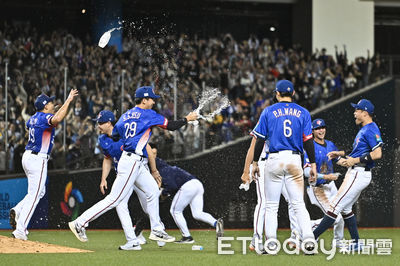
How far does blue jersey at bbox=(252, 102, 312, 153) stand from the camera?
1025 centimetres

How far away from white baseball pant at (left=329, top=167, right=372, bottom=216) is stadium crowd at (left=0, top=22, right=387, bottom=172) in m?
7.53

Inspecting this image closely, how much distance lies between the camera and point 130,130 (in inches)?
460

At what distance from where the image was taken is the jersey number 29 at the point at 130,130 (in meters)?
11.7

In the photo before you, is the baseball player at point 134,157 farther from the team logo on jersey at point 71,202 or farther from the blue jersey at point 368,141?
the team logo on jersey at point 71,202

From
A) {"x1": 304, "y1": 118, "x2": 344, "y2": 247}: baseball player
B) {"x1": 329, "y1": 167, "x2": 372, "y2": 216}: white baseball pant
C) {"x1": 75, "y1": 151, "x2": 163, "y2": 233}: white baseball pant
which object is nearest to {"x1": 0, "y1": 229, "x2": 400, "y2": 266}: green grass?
{"x1": 75, "y1": 151, "x2": 163, "y2": 233}: white baseball pant

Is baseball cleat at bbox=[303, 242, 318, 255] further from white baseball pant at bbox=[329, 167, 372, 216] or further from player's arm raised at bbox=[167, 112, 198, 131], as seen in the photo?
player's arm raised at bbox=[167, 112, 198, 131]

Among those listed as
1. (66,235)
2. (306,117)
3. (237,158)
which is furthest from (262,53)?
(306,117)

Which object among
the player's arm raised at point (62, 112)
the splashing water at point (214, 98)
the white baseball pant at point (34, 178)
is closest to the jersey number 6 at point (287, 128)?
the player's arm raised at point (62, 112)

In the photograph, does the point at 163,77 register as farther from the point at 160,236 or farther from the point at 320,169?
the point at 160,236

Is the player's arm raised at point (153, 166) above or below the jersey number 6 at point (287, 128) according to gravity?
below

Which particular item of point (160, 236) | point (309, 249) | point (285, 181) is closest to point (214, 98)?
point (160, 236)

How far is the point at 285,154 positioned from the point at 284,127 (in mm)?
347

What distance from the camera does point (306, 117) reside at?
10469mm

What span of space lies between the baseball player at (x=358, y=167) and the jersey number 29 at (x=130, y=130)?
2.97 m
